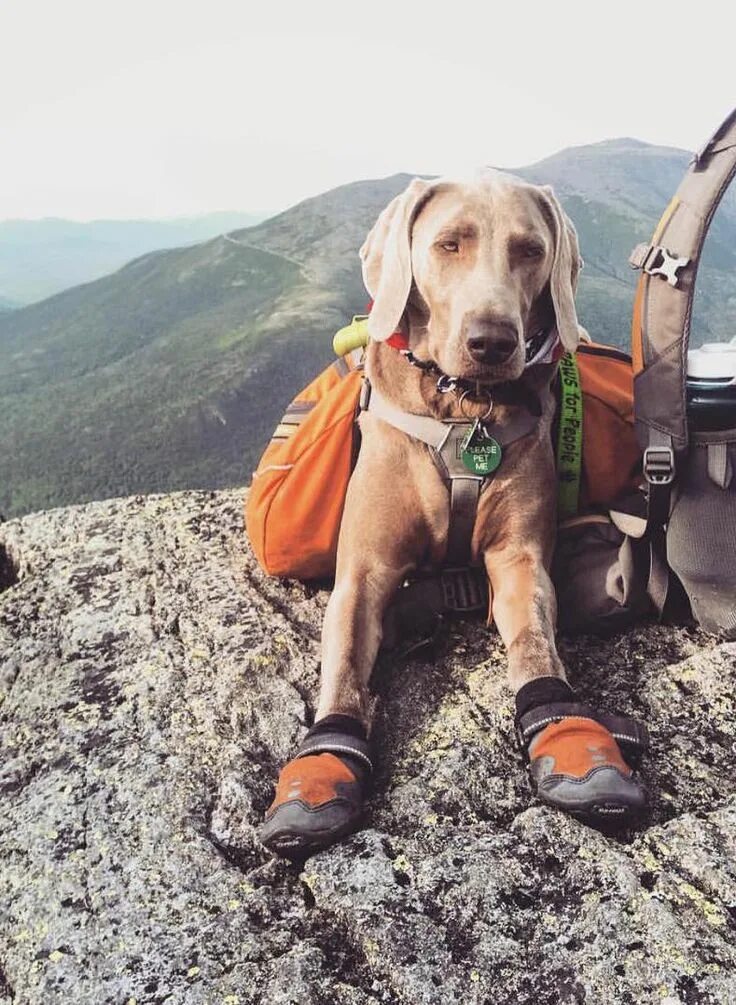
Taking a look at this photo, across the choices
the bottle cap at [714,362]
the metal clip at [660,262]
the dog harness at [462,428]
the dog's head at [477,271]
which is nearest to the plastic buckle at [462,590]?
the dog harness at [462,428]

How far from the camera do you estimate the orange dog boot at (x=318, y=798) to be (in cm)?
297

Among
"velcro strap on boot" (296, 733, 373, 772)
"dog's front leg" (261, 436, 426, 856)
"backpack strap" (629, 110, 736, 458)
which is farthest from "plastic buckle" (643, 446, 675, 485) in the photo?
"velcro strap on boot" (296, 733, 373, 772)

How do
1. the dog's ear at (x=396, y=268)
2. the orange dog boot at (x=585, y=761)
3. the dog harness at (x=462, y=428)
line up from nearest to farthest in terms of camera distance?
1. the orange dog boot at (x=585, y=761)
2. the dog's ear at (x=396, y=268)
3. the dog harness at (x=462, y=428)

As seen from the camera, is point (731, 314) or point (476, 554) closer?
point (476, 554)

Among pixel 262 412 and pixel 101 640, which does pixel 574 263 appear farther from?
pixel 262 412

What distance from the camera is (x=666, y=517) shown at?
13.1ft

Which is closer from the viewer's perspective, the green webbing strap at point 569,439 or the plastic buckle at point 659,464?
the plastic buckle at point 659,464

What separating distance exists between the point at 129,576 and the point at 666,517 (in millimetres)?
3070

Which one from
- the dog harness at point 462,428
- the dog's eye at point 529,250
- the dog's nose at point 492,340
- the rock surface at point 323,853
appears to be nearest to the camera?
the rock surface at point 323,853

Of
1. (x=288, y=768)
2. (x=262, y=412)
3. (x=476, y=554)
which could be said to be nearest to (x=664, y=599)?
(x=476, y=554)

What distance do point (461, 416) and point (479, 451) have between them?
184mm

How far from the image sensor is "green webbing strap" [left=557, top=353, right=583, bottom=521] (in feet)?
14.5

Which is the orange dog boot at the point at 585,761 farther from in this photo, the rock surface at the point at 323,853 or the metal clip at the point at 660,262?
the metal clip at the point at 660,262

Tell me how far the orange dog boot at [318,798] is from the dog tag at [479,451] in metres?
1.41
